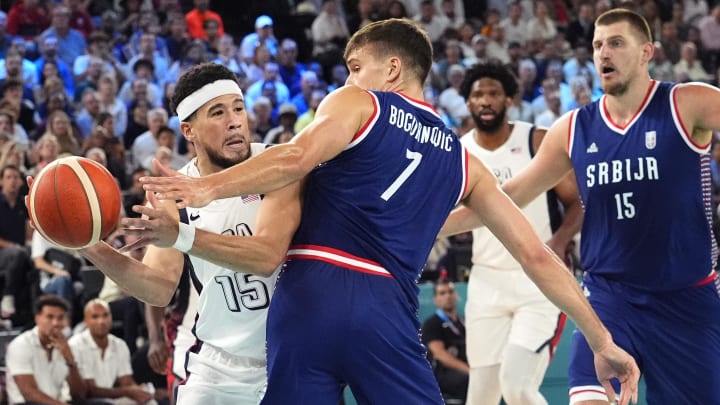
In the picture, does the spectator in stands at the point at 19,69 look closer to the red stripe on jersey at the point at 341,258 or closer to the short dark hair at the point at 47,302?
the short dark hair at the point at 47,302

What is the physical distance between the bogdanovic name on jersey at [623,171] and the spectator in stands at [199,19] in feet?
42.8

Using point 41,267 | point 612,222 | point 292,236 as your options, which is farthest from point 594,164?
point 41,267

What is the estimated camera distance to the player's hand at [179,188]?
368 centimetres

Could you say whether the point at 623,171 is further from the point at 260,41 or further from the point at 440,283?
the point at 260,41

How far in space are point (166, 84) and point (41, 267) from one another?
5.28 metres

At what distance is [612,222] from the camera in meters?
5.94

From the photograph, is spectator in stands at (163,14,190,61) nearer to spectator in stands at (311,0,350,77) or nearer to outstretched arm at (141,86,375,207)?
spectator in stands at (311,0,350,77)

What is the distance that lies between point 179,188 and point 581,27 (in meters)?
18.4

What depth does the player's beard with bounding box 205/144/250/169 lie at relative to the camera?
5039 millimetres

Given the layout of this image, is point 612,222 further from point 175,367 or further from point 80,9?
point 80,9

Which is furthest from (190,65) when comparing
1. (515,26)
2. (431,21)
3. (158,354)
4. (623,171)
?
(623,171)

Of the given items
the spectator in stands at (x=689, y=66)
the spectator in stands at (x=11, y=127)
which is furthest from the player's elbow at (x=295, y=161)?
the spectator in stands at (x=689, y=66)

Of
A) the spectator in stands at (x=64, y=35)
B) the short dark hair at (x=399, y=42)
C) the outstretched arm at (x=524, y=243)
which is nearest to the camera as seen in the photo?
the short dark hair at (x=399, y=42)

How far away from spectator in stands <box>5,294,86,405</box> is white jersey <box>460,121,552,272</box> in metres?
4.20
